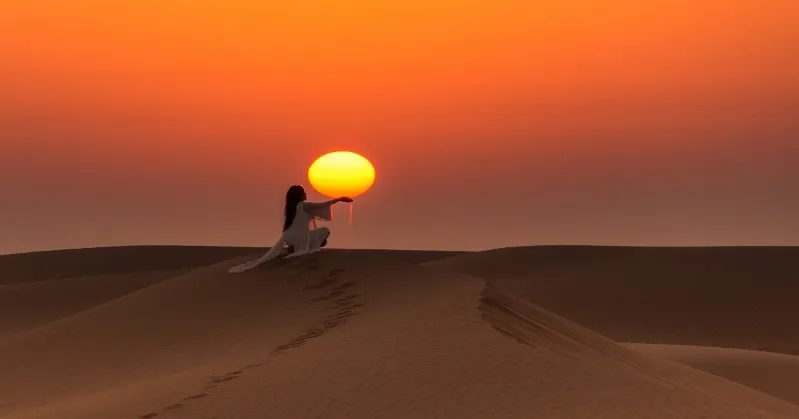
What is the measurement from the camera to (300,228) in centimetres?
1492

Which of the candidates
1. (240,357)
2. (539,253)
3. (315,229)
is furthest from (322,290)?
(539,253)

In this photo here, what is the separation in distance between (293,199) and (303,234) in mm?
726

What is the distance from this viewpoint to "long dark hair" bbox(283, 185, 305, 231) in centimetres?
1454

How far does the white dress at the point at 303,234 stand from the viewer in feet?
47.9

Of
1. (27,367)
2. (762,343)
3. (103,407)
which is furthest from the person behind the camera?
(762,343)

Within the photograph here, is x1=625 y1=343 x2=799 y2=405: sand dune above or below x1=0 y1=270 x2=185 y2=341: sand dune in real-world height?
below

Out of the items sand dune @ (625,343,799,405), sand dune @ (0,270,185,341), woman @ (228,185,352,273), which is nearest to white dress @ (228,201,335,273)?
woman @ (228,185,352,273)

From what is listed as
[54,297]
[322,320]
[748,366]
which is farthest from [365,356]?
[54,297]

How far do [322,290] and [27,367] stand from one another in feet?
13.3

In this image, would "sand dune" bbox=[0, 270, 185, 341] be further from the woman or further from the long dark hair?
the long dark hair

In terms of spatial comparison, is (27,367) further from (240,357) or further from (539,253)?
(539,253)

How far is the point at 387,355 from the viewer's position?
25.0 ft

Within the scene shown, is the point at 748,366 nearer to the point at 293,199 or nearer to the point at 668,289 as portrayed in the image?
the point at 293,199

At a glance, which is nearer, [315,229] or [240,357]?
[240,357]
